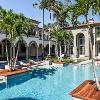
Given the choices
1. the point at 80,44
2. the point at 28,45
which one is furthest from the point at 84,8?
the point at 80,44

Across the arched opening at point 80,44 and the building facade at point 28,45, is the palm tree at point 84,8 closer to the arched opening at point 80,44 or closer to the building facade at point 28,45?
the building facade at point 28,45

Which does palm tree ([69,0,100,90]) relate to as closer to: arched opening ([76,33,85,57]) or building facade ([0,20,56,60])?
building facade ([0,20,56,60])

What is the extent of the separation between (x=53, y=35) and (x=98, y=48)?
12415 mm

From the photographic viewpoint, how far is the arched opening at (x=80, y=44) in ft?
166

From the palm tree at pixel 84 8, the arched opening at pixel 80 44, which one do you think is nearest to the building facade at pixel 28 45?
the arched opening at pixel 80 44

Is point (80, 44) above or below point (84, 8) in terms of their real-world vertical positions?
below

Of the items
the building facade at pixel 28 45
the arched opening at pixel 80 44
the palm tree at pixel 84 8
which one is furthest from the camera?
the arched opening at pixel 80 44

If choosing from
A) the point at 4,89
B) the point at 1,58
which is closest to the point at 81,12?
the point at 4,89

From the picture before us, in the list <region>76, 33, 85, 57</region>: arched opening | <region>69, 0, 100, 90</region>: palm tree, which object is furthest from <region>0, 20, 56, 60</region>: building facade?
<region>69, 0, 100, 90</region>: palm tree

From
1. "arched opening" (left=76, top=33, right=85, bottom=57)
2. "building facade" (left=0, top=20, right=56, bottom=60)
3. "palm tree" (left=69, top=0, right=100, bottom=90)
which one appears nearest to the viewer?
"palm tree" (left=69, top=0, right=100, bottom=90)

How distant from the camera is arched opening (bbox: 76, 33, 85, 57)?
50566 millimetres

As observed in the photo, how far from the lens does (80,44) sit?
51.0m

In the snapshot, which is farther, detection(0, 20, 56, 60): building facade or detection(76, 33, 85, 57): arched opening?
detection(76, 33, 85, 57): arched opening

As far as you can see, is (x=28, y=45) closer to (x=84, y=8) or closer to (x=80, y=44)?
(x=80, y=44)
